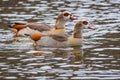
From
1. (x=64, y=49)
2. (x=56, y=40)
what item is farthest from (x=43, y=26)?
(x=64, y=49)

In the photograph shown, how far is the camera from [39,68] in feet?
55.5

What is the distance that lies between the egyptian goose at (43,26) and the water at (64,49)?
415 millimetres

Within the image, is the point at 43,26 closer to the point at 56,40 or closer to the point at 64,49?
the point at 56,40

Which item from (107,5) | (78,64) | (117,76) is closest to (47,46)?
(78,64)

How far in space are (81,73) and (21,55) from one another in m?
2.98

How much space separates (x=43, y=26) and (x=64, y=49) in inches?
98.1

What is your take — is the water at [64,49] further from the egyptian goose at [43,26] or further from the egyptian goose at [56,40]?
the egyptian goose at [43,26]

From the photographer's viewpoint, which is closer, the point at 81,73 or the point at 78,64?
the point at 81,73

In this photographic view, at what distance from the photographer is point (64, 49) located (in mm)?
20125

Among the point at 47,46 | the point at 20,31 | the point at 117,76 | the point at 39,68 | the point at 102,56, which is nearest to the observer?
the point at 117,76

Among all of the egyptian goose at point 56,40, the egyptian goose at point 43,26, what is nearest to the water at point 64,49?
the egyptian goose at point 56,40

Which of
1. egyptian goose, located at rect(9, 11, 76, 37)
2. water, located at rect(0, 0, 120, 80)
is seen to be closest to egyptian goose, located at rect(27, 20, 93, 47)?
water, located at rect(0, 0, 120, 80)

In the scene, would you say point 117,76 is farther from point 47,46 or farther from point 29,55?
point 47,46

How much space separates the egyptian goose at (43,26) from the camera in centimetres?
2239
